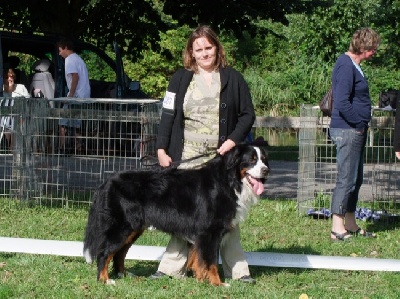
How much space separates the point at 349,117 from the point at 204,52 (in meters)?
2.54

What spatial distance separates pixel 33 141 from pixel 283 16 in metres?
8.20

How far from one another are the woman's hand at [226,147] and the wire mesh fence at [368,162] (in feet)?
12.9

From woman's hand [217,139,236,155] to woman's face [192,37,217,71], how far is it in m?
0.60

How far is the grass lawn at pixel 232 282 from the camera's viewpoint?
6.81m

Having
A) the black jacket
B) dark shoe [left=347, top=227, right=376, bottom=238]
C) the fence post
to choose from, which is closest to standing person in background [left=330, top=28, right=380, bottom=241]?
dark shoe [left=347, top=227, right=376, bottom=238]

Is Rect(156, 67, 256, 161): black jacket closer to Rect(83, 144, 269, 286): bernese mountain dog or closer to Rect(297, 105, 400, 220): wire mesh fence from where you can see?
Rect(83, 144, 269, 286): bernese mountain dog

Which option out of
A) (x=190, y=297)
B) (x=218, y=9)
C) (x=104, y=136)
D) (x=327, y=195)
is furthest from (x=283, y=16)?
(x=190, y=297)

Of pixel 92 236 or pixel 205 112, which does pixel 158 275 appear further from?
pixel 205 112

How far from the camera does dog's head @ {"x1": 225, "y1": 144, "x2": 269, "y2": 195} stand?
6758mm

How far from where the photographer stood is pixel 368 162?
1186cm

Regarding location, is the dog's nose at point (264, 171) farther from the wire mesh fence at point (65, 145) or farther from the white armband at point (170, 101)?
the wire mesh fence at point (65, 145)

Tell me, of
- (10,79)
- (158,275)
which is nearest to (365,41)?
(158,275)

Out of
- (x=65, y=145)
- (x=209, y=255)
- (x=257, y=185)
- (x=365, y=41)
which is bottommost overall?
(x=209, y=255)

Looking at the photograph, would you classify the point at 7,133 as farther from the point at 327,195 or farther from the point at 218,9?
the point at 218,9
